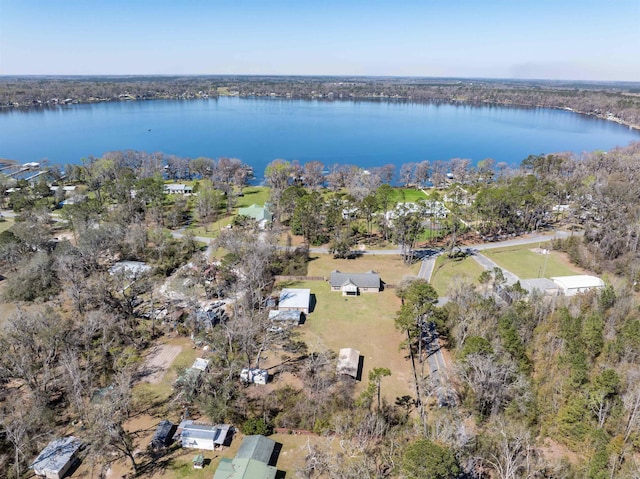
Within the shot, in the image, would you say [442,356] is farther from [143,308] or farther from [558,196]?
[558,196]

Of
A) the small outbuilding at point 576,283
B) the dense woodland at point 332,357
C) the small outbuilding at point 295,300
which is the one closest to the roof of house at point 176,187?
the dense woodland at point 332,357

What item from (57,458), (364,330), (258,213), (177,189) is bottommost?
(364,330)

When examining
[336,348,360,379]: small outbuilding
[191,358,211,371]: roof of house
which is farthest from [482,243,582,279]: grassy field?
[191,358,211,371]: roof of house

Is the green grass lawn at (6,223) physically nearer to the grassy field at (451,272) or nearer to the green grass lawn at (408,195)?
the grassy field at (451,272)

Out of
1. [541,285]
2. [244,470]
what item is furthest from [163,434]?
[541,285]

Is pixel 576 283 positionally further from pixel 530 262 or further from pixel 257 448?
pixel 257 448
